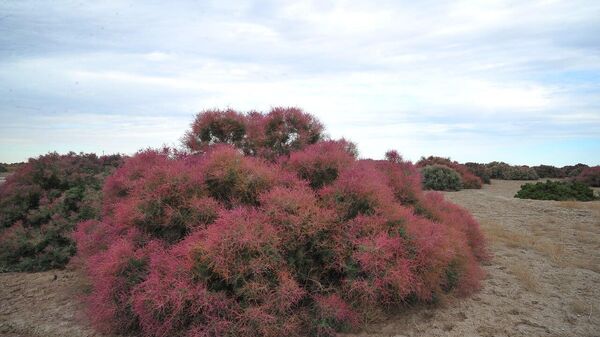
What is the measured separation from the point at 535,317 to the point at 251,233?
12.3 feet

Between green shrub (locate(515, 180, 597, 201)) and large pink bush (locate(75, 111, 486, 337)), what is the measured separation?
11.1m

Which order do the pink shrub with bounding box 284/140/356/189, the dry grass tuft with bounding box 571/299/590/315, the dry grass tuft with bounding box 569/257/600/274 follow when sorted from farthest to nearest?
the dry grass tuft with bounding box 569/257/600/274 → the pink shrub with bounding box 284/140/356/189 → the dry grass tuft with bounding box 571/299/590/315

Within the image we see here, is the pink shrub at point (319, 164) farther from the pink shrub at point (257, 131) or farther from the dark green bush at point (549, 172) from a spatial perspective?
the dark green bush at point (549, 172)

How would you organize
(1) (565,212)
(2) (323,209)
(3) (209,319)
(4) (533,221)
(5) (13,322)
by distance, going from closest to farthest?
(3) (209,319) < (2) (323,209) < (5) (13,322) < (4) (533,221) < (1) (565,212)

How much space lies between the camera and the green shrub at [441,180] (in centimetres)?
1841

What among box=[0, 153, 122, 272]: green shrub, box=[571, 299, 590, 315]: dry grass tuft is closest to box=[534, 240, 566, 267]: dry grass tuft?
box=[571, 299, 590, 315]: dry grass tuft

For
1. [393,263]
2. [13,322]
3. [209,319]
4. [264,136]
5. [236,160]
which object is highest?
[264,136]

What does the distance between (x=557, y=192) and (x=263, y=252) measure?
14.8m

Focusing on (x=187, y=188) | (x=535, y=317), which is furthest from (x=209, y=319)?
(x=535, y=317)

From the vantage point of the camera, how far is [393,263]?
4.51 m

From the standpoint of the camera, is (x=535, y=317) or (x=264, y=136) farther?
(x=264, y=136)

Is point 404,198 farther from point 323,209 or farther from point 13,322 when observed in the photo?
point 13,322

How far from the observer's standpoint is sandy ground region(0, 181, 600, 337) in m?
4.73

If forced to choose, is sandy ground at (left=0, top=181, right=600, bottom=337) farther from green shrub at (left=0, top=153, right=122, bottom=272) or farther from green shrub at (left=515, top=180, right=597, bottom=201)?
green shrub at (left=515, top=180, right=597, bottom=201)
